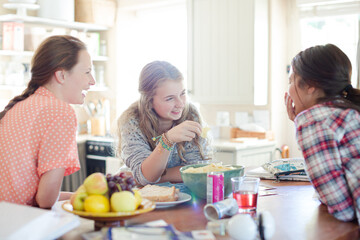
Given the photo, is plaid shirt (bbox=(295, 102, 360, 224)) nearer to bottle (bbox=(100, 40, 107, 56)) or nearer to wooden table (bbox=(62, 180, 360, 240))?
wooden table (bbox=(62, 180, 360, 240))

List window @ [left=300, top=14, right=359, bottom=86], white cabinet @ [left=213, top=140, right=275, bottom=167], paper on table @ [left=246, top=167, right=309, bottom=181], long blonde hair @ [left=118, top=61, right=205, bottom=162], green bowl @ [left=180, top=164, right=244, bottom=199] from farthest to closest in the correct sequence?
window @ [left=300, top=14, right=359, bottom=86], white cabinet @ [left=213, top=140, right=275, bottom=167], long blonde hair @ [left=118, top=61, right=205, bottom=162], paper on table @ [left=246, top=167, right=309, bottom=181], green bowl @ [left=180, top=164, right=244, bottom=199]

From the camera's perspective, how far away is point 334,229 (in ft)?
4.93

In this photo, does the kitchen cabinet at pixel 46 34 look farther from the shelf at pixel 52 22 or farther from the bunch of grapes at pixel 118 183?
the bunch of grapes at pixel 118 183

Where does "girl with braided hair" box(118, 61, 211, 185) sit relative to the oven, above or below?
above

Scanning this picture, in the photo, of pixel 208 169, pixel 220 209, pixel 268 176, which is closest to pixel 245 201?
pixel 220 209

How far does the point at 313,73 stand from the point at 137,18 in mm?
3870

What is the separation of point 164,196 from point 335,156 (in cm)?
63

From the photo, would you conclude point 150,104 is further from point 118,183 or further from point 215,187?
point 118,183

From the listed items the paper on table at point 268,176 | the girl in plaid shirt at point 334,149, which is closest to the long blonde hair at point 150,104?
the paper on table at point 268,176

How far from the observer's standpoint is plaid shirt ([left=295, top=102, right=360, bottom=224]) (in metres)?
1.58

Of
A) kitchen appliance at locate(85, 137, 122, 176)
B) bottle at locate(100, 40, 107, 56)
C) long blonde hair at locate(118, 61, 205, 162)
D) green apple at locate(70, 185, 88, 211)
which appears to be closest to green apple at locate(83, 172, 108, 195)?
green apple at locate(70, 185, 88, 211)

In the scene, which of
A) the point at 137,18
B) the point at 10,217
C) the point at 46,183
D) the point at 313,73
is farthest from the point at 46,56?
the point at 137,18

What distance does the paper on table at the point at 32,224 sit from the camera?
1.23 meters

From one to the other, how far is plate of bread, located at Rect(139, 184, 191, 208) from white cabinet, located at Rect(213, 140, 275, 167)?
1.96 metres
